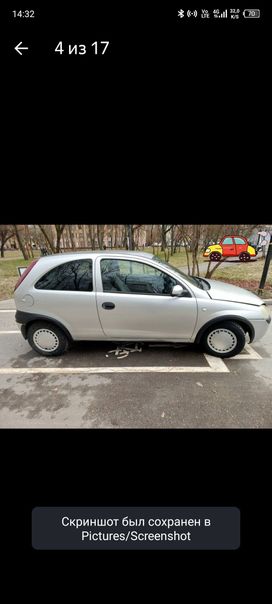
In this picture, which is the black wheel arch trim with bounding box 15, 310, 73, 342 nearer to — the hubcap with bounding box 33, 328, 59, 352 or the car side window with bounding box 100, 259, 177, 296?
the hubcap with bounding box 33, 328, 59, 352

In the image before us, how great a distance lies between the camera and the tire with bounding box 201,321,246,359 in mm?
3252

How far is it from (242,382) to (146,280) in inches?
71.9

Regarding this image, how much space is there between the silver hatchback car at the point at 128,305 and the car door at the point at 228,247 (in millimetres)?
9959

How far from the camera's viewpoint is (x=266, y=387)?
282 cm

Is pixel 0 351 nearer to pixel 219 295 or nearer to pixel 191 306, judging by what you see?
pixel 191 306

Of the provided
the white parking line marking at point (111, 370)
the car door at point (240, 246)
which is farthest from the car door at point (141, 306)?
the car door at point (240, 246)

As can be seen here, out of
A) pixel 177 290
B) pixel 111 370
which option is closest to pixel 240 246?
pixel 177 290

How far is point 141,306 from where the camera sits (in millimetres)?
3105

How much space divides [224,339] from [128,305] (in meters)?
1.45

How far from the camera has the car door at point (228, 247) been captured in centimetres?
1251

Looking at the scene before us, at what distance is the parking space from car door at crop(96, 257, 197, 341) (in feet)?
1.41
